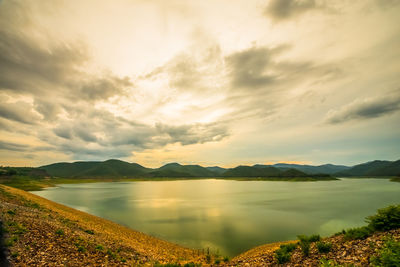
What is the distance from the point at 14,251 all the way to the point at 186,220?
1165 inches

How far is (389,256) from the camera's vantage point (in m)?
7.57

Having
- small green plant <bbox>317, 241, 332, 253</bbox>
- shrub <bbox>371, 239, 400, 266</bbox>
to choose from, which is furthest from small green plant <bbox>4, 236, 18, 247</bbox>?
shrub <bbox>371, 239, 400, 266</bbox>

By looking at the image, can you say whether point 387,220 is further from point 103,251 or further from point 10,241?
point 10,241

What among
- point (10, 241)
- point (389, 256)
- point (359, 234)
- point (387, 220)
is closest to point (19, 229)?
point (10, 241)

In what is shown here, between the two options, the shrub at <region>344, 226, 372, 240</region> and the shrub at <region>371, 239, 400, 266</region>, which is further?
the shrub at <region>344, 226, 372, 240</region>

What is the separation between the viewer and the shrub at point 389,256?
7271mm

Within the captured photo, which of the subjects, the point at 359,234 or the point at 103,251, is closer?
the point at 359,234

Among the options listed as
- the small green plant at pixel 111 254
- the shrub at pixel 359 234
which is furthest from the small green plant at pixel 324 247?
the small green plant at pixel 111 254

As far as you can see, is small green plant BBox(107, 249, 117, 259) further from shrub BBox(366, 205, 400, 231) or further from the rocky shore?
shrub BBox(366, 205, 400, 231)

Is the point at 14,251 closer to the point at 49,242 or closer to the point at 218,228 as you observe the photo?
the point at 49,242

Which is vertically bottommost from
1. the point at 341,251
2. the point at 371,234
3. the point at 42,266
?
the point at 42,266

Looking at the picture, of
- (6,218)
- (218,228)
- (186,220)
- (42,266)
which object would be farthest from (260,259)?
(186,220)

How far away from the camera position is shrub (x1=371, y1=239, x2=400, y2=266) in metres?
7.27

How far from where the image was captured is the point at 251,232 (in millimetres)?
28641
